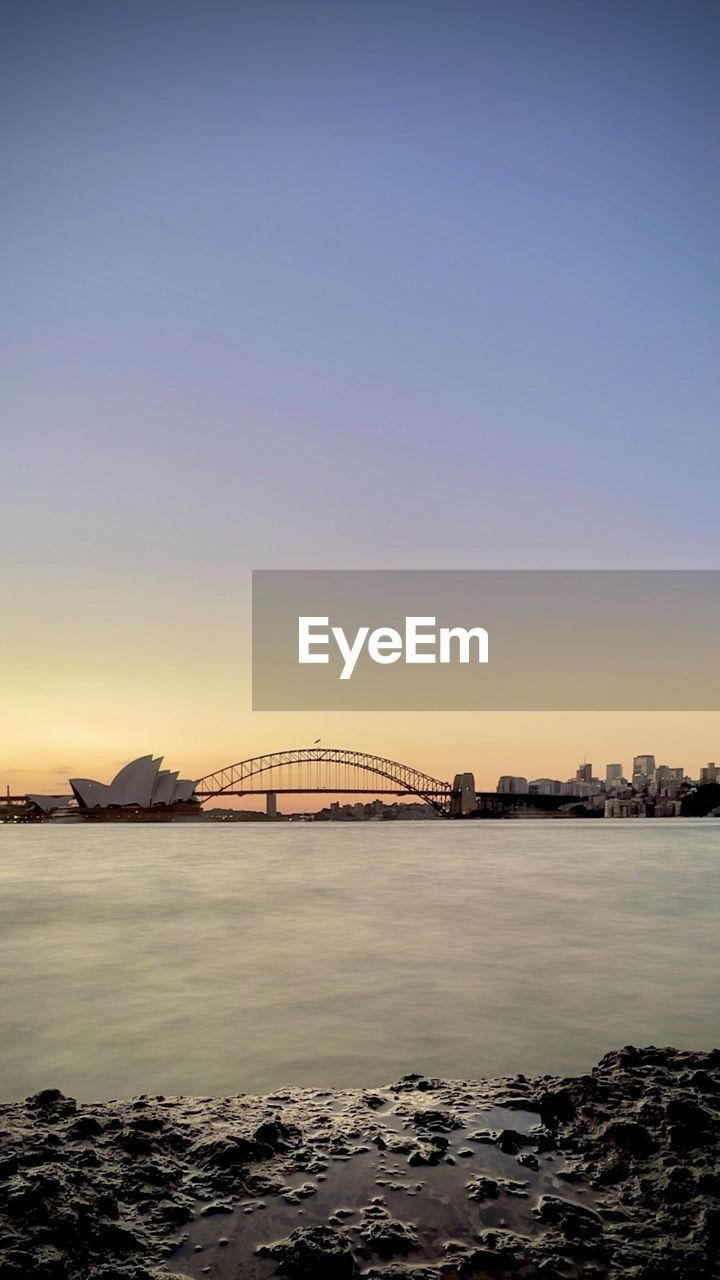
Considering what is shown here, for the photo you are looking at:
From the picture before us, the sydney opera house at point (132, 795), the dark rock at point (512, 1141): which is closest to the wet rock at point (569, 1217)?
the dark rock at point (512, 1141)

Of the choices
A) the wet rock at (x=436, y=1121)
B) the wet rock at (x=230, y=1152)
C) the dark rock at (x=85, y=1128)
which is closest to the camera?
the wet rock at (x=230, y=1152)

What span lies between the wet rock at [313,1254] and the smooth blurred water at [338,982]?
64.3 inches

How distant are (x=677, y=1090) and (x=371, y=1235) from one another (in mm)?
1648

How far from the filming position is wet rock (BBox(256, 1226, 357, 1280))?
212 cm

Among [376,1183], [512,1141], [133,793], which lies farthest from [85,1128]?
[133,793]

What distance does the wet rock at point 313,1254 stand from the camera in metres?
2.12

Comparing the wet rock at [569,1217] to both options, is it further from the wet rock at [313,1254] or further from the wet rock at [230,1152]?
the wet rock at [230,1152]

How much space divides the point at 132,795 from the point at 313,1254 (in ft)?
264

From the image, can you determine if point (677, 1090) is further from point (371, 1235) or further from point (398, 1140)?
point (371, 1235)

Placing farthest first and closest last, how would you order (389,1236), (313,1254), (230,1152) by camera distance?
(230,1152)
(389,1236)
(313,1254)

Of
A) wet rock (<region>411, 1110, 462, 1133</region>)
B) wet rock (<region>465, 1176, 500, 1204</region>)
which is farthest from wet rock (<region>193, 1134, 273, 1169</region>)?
wet rock (<region>465, 1176, 500, 1204</region>)

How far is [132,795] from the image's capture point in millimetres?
77812

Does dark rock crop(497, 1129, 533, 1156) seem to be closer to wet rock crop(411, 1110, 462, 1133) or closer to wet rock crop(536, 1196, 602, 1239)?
wet rock crop(411, 1110, 462, 1133)

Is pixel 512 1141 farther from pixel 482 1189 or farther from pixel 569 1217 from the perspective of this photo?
pixel 569 1217
